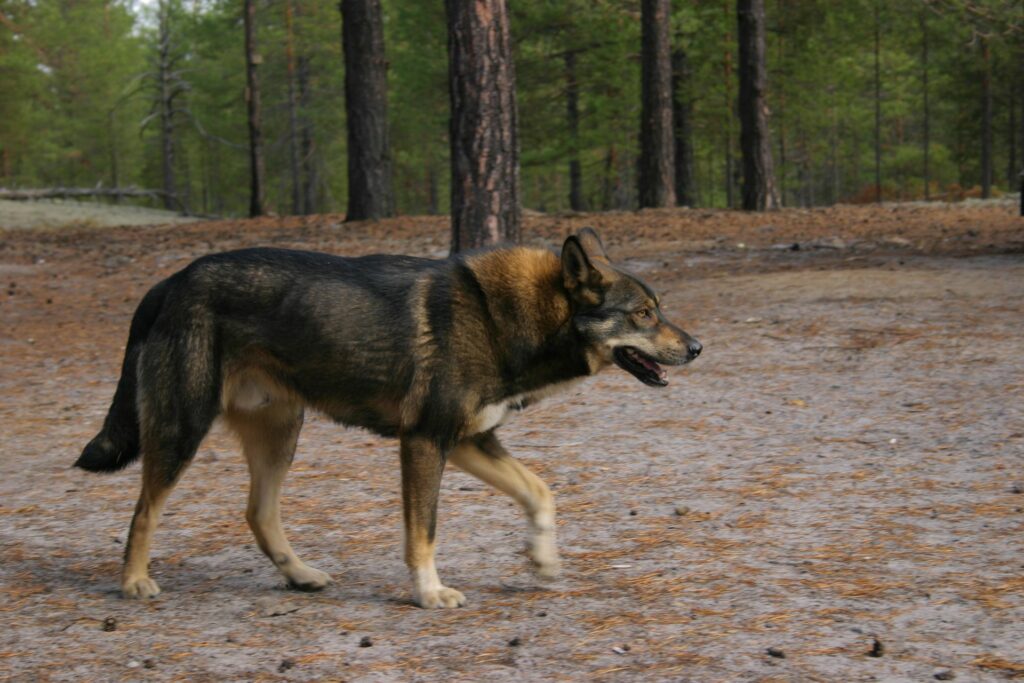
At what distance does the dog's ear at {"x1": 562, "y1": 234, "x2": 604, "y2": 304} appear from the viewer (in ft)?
16.6

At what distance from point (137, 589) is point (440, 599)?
134 centimetres

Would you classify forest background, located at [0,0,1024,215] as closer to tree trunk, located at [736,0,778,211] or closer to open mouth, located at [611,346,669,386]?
tree trunk, located at [736,0,778,211]

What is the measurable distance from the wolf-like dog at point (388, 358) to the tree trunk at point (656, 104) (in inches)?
731

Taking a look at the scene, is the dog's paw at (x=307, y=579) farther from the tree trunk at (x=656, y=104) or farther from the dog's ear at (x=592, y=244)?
the tree trunk at (x=656, y=104)

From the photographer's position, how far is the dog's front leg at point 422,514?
481cm

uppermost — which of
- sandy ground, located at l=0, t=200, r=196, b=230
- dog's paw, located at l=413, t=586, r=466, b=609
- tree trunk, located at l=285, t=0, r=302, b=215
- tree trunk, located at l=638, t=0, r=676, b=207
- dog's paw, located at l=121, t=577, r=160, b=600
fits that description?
tree trunk, located at l=285, t=0, r=302, b=215

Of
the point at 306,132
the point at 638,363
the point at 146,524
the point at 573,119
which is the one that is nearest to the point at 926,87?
the point at 573,119

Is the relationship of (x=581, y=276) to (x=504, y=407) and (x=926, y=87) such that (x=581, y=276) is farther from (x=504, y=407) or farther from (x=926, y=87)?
(x=926, y=87)

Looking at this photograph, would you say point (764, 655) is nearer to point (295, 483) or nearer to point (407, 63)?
point (295, 483)

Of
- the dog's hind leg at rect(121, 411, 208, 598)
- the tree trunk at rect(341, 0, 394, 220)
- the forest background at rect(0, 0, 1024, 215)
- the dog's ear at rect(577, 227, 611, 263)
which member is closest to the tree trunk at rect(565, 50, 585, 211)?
the forest background at rect(0, 0, 1024, 215)

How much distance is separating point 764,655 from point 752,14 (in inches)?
804

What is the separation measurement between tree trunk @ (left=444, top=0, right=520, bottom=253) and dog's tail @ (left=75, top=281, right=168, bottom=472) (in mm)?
7124

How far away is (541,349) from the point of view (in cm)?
511

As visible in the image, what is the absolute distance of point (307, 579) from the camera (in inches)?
202
